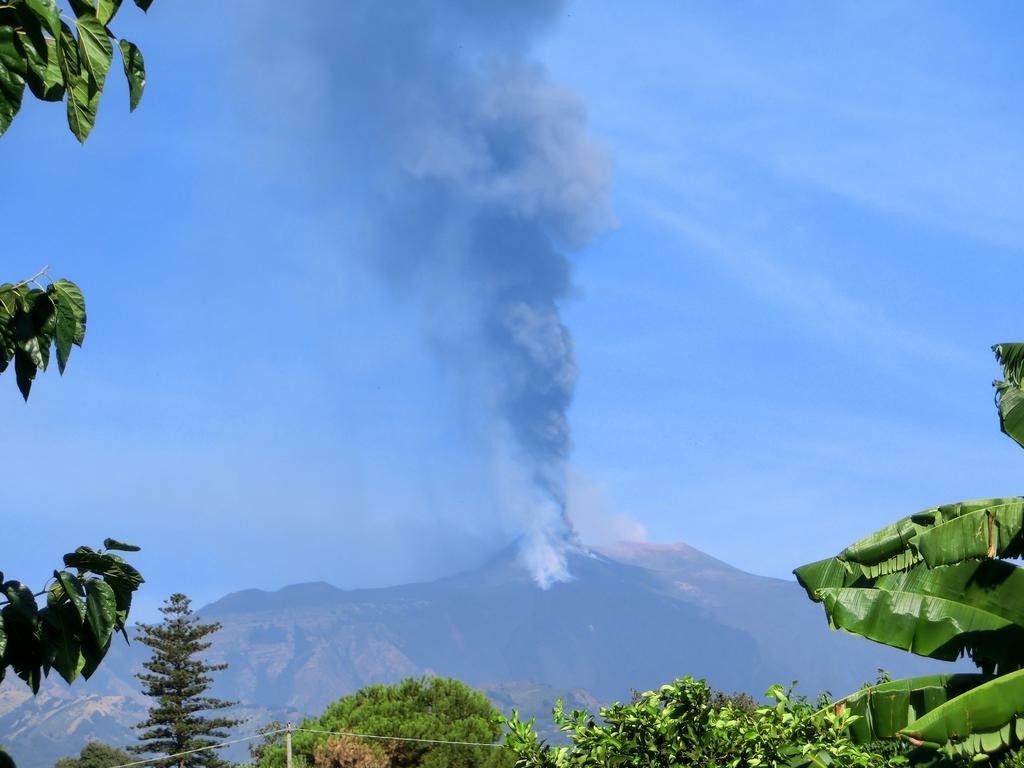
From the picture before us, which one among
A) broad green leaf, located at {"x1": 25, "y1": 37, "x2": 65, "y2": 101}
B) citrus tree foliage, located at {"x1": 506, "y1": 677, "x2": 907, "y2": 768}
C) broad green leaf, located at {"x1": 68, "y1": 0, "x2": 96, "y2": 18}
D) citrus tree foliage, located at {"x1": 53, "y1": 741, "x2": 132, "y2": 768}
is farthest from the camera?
citrus tree foliage, located at {"x1": 53, "y1": 741, "x2": 132, "y2": 768}

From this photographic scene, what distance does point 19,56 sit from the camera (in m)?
3.55

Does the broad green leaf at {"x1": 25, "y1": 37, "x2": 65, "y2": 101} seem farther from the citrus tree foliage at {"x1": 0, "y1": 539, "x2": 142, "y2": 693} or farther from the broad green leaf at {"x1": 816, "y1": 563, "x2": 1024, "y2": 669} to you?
the broad green leaf at {"x1": 816, "y1": 563, "x2": 1024, "y2": 669}

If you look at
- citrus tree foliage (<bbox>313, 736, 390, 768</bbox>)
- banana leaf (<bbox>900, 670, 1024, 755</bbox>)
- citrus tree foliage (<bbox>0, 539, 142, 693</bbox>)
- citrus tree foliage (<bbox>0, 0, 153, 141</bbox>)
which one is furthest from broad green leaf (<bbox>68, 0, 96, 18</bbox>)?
citrus tree foliage (<bbox>313, 736, 390, 768</bbox>)

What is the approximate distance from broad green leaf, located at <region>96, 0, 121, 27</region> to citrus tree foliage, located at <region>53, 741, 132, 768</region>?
7622 centimetres

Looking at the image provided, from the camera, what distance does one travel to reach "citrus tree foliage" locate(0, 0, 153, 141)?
354 cm

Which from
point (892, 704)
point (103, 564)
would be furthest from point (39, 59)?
A: point (892, 704)

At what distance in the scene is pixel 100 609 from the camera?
3.86 meters

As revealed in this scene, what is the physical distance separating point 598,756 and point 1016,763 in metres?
4.13

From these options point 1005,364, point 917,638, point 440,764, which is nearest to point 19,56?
point 917,638

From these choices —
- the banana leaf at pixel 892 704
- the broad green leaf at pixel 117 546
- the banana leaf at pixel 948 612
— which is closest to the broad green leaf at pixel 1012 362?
the banana leaf at pixel 948 612

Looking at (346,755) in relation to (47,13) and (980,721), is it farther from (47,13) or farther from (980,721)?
(47,13)

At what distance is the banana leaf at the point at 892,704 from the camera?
11.8 meters

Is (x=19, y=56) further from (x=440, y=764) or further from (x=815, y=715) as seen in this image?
(x=440, y=764)

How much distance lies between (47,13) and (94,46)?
0.66 ft
